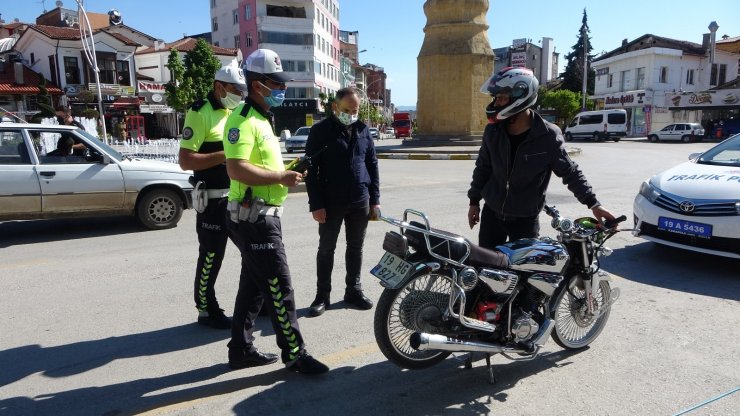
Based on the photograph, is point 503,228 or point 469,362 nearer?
point 469,362

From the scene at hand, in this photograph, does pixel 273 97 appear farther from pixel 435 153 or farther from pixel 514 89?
pixel 435 153

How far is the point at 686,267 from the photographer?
19.2ft

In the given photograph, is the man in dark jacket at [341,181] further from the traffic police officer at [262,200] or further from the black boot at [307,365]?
the black boot at [307,365]

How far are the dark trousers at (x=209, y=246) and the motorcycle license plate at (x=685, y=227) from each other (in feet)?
15.4

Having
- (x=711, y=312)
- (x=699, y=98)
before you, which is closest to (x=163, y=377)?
→ (x=711, y=312)

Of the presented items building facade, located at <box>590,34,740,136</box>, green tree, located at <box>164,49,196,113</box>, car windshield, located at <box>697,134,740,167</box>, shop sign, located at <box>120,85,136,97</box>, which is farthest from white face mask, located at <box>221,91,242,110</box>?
building facade, located at <box>590,34,740,136</box>

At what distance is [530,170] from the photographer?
3590mm

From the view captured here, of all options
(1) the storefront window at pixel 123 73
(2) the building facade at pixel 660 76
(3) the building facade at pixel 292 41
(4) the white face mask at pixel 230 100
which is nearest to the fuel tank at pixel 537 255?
(4) the white face mask at pixel 230 100

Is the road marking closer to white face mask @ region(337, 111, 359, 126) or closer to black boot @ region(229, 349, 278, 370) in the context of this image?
black boot @ region(229, 349, 278, 370)

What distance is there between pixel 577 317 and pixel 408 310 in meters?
1.37

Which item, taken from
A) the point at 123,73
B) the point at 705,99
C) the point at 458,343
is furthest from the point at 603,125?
the point at 458,343

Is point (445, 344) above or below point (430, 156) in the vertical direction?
below

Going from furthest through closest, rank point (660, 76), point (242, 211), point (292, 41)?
point (292, 41) → point (660, 76) → point (242, 211)

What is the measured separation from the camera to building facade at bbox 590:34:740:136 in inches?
1801
